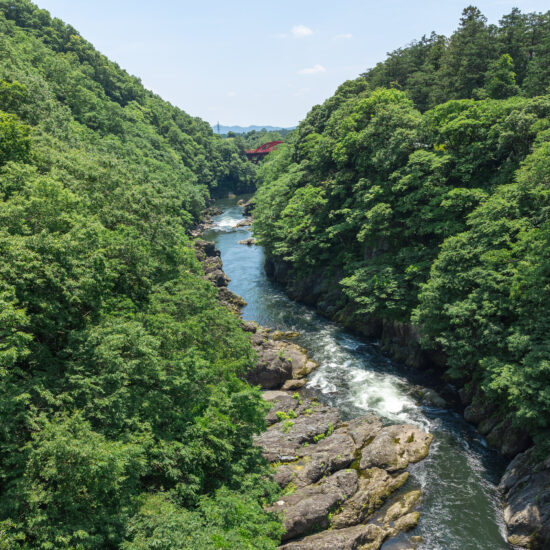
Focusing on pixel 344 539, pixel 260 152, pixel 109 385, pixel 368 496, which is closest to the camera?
pixel 109 385

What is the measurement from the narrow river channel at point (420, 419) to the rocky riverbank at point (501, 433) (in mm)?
857

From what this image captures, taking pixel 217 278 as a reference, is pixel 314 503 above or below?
below

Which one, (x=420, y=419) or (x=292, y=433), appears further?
(x=420, y=419)

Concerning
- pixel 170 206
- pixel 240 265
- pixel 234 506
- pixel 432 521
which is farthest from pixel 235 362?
pixel 240 265

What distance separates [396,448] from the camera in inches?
963

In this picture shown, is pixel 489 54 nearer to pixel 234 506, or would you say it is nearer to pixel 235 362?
pixel 235 362

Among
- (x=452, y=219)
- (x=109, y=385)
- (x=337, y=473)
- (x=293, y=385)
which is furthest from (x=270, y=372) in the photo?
(x=452, y=219)

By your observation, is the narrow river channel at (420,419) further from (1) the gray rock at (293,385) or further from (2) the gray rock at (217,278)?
(2) the gray rock at (217,278)

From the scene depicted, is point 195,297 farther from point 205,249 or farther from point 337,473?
point 205,249

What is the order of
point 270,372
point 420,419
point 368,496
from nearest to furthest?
point 368,496 → point 420,419 → point 270,372

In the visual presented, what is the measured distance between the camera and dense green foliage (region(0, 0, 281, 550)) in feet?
39.7

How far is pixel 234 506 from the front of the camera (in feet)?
49.5

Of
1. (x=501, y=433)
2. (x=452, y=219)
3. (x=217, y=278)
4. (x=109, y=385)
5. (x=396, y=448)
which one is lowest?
(x=396, y=448)

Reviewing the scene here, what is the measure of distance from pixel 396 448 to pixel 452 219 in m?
21.5
